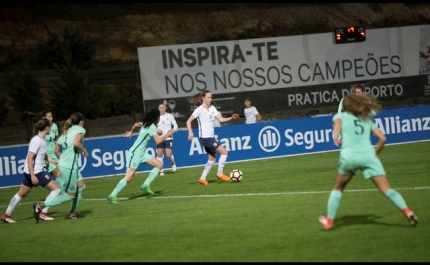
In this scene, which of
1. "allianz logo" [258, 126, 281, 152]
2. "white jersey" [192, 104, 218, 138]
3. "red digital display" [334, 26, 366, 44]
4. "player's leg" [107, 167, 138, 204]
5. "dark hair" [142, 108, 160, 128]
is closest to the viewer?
"player's leg" [107, 167, 138, 204]

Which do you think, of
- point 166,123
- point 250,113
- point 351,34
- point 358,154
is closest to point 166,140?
point 166,123

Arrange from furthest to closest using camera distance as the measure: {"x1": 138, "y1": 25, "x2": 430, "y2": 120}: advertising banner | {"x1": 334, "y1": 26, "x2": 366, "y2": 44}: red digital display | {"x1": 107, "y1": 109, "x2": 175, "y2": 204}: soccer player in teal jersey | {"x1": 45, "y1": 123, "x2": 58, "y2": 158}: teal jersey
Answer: {"x1": 334, "y1": 26, "x2": 366, "y2": 44}: red digital display < {"x1": 138, "y1": 25, "x2": 430, "y2": 120}: advertising banner < {"x1": 45, "y1": 123, "x2": 58, "y2": 158}: teal jersey < {"x1": 107, "y1": 109, "x2": 175, "y2": 204}: soccer player in teal jersey

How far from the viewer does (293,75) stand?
46219 millimetres

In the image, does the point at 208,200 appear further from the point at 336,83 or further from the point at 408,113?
the point at 336,83

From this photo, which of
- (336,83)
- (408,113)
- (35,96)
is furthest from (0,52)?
(408,113)

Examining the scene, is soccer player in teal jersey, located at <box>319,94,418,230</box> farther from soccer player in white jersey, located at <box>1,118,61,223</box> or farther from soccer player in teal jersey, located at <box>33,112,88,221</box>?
soccer player in white jersey, located at <box>1,118,61,223</box>

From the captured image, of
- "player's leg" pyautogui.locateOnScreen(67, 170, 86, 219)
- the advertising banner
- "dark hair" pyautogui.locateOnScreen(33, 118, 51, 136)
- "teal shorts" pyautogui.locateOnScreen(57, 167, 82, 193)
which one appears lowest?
"player's leg" pyautogui.locateOnScreen(67, 170, 86, 219)

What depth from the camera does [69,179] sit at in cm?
1529

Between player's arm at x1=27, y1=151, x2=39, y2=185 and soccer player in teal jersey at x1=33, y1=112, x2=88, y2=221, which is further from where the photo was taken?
soccer player in teal jersey at x1=33, y1=112, x2=88, y2=221

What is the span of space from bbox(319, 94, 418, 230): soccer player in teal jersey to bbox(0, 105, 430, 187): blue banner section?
15.8 metres

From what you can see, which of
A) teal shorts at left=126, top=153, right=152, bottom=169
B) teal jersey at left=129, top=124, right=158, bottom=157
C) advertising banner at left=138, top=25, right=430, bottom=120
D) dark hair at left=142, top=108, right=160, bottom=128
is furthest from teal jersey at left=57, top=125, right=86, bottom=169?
advertising banner at left=138, top=25, right=430, bottom=120

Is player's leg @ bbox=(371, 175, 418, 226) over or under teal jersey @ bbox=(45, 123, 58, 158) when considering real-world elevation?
under

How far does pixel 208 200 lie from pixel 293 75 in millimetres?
30355

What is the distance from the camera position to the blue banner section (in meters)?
26.0
